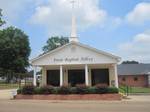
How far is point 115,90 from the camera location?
31.9 meters

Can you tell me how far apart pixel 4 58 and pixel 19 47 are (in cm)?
467

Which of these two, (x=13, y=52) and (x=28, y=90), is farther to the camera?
(x=13, y=52)

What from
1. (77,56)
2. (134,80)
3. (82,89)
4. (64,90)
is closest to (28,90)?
(64,90)

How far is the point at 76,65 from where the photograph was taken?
37406 millimetres

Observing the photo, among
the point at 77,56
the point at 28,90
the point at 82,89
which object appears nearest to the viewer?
the point at 82,89

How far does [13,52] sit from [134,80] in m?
32.4

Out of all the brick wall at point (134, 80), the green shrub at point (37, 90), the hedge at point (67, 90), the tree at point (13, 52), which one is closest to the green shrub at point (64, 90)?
the hedge at point (67, 90)

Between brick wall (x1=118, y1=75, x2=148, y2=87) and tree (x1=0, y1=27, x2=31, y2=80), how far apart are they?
28366mm

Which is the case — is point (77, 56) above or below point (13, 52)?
below

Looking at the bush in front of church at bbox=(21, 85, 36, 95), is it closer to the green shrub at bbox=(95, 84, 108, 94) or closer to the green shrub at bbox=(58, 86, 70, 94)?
the green shrub at bbox=(58, 86, 70, 94)

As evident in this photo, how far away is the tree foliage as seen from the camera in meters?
86.4

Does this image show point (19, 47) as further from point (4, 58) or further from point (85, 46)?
point (85, 46)

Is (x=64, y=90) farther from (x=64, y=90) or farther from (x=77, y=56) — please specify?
(x=77, y=56)

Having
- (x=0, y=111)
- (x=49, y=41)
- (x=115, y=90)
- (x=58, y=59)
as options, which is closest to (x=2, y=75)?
(x=49, y=41)
